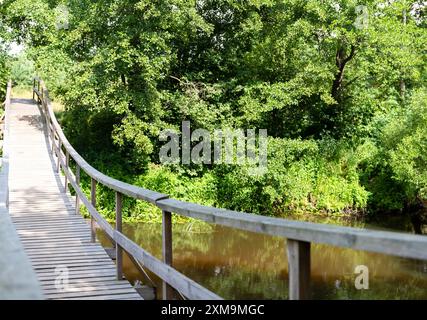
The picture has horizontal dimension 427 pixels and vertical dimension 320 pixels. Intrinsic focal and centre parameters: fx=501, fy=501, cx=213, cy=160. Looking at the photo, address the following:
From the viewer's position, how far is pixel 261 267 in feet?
41.9

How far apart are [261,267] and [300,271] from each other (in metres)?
10.8

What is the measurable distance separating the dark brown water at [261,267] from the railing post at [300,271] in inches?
323

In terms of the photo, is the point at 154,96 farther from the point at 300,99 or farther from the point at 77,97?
the point at 300,99

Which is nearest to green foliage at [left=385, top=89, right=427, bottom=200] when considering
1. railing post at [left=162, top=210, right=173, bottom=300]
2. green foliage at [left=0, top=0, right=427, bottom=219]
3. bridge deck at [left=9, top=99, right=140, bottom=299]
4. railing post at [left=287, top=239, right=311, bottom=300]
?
green foliage at [left=0, top=0, right=427, bottom=219]

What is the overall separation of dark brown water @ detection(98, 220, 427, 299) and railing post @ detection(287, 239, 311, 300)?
820 cm

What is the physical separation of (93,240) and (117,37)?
1010 centimetres

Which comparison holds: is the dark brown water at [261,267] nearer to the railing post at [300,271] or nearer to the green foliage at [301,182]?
the green foliage at [301,182]

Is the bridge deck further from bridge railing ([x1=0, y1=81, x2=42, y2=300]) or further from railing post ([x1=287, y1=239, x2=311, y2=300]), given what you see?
railing post ([x1=287, y1=239, x2=311, y2=300])

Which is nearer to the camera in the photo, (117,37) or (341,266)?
(341,266)

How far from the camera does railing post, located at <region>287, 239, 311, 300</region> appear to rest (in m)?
2.23

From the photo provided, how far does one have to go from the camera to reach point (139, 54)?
1548 centimetres

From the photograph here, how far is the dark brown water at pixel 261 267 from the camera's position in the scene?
1080 centimetres

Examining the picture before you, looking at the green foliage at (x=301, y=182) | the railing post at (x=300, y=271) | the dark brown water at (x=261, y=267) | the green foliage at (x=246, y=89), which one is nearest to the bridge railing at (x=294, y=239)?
the railing post at (x=300, y=271)
